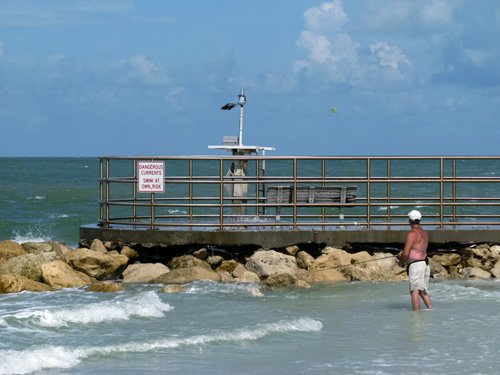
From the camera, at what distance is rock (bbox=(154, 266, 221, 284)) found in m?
16.0

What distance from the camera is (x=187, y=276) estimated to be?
16016mm

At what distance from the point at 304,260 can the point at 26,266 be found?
182 inches

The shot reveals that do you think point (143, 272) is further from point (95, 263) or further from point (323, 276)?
point (323, 276)

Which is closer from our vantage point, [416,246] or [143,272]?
[416,246]

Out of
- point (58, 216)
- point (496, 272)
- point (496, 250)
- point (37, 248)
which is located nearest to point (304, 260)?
point (496, 272)

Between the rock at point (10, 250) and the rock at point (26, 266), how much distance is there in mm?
1061

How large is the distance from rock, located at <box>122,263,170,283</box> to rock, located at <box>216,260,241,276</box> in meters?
0.93

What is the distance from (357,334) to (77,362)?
350 centimetres

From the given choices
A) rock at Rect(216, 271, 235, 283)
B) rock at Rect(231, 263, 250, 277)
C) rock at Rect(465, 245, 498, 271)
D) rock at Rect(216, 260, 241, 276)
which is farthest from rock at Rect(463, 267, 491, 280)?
rock at Rect(216, 271, 235, 283)

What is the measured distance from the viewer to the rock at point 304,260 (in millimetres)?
16594

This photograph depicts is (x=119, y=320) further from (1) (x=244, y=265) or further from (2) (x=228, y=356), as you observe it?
(1) (x=244, y=265)

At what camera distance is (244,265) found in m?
16.7

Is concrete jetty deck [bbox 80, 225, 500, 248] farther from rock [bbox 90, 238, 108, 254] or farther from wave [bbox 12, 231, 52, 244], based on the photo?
wave [bbox 12, 231, 52, 244]

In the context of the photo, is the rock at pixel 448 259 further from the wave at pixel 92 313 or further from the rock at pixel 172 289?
the wave at pixel 92 313
